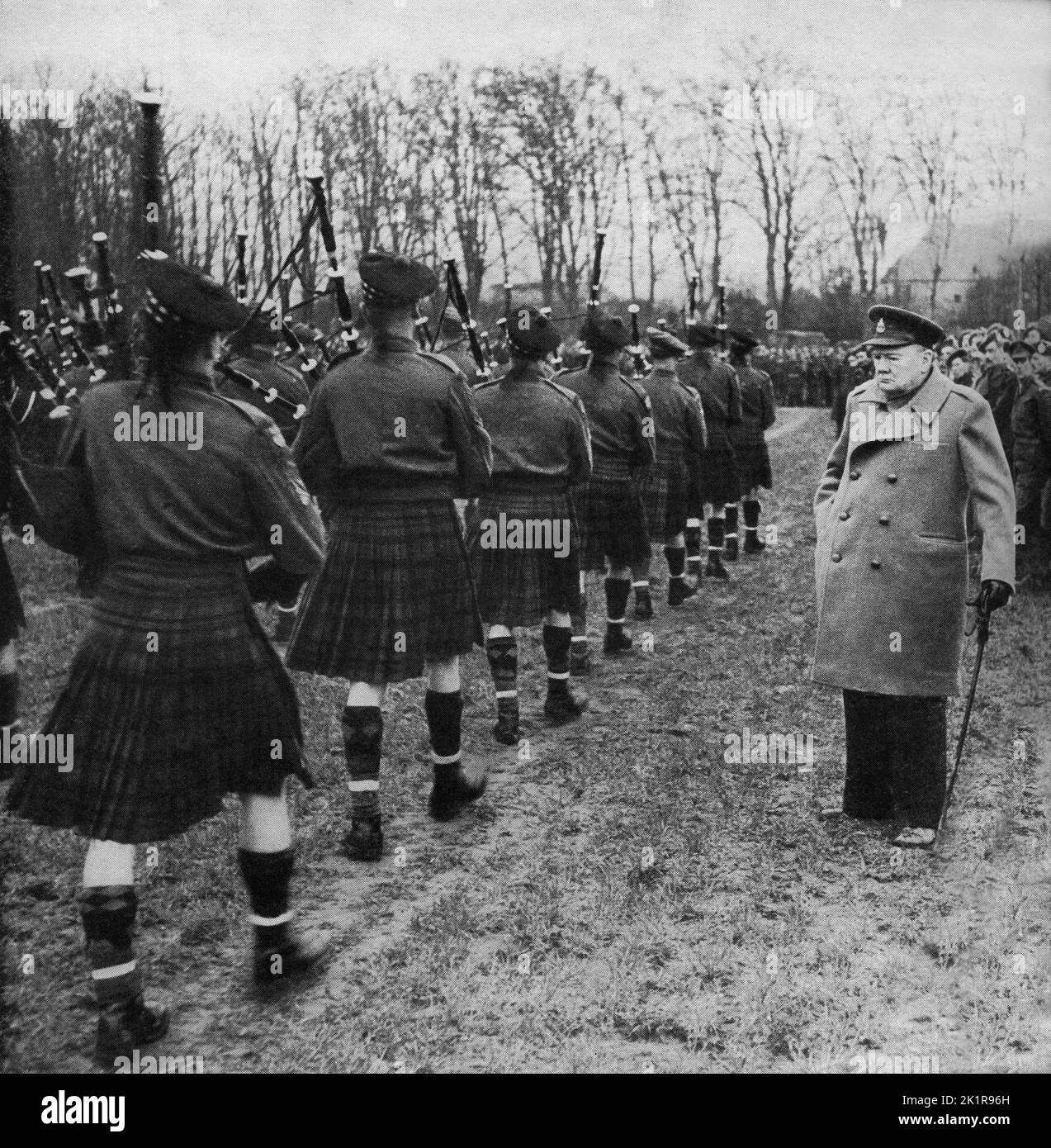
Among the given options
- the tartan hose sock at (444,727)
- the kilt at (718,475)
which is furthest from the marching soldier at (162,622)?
the kilt at (718,475)

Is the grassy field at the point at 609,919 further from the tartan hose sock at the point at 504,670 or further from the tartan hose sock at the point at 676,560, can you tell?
the tartan hose sock at the point at 676,560

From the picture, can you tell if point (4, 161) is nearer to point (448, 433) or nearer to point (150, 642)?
point (448, 433)

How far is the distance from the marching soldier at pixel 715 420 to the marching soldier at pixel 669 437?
40.5 inches

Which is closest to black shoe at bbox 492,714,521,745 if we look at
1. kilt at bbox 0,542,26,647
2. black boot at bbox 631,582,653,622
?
kilt at bbox 0,542,26,647

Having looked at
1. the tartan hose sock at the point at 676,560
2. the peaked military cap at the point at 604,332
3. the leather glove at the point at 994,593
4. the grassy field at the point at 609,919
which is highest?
the peaked military cap at the point at 604,332

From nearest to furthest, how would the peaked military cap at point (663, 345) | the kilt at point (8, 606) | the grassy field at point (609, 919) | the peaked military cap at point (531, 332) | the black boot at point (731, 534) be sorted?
the grassy field at point (609, 919) < the kilt at point (8, 606) < the peaked military cap at point (531, 332) < the peaked military cap at point (663, 345) < the black boot at point (731, 534)

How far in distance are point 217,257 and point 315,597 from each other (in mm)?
4699

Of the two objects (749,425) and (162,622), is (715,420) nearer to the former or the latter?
(749,425)

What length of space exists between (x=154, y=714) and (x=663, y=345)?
6265mm

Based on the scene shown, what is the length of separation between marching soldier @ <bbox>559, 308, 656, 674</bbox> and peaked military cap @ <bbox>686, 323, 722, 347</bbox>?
262 cm

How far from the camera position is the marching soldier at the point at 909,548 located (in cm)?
419

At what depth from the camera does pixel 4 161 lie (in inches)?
169

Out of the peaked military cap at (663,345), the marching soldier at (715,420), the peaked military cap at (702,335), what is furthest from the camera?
the marching soldier at (715,420)
